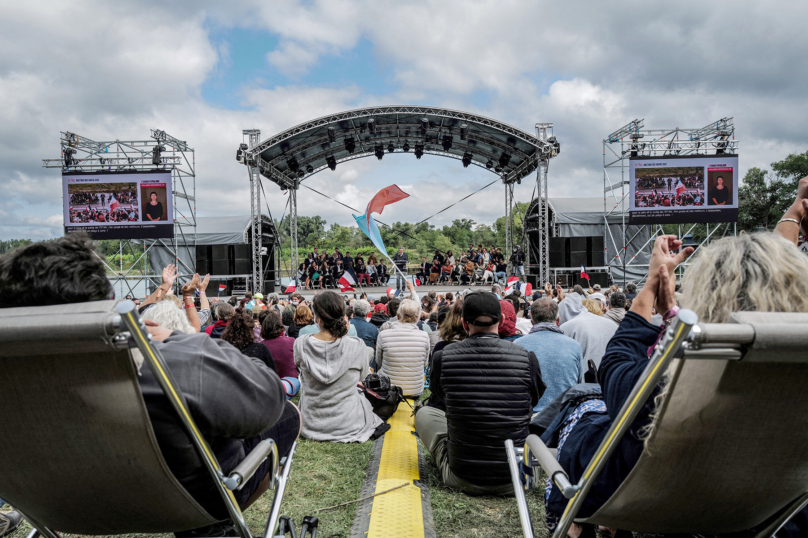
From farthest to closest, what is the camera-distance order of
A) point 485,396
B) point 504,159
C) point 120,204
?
point 504,159, point 120,204, point 485,396

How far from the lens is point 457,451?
2.78m

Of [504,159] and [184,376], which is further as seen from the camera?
[504,159]

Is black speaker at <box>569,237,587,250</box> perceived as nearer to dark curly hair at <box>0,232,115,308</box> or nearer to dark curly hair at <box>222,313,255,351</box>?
dark curly hair at <box>222,313,255,351</box>

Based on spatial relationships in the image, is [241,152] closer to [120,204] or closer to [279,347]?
[120,204]

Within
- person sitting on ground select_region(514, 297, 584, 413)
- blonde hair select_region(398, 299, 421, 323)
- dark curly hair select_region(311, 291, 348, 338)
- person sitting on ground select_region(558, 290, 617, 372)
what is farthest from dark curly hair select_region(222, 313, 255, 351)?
person sitting on ground select_region(558, 290, 617, 372)

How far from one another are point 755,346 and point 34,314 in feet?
4.98

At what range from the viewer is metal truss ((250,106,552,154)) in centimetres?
1454

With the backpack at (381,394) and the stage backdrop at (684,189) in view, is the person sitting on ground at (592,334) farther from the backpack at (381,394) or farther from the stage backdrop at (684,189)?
the stage backdrop at (684,189)

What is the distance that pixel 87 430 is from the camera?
3.94ft

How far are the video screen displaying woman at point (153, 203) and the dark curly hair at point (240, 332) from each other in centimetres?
1251

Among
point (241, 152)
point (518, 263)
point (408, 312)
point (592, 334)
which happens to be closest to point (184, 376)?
point (408, 312)

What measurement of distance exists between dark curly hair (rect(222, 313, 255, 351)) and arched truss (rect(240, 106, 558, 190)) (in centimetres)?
1186

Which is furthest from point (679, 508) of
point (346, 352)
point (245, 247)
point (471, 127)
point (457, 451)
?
point (245, 247)

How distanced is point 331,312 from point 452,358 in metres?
1.26
